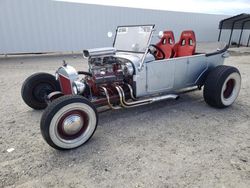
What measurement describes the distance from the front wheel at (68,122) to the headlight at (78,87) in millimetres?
553

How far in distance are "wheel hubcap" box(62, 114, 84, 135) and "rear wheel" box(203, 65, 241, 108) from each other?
7.90 ft

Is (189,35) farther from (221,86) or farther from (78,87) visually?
(78,87)

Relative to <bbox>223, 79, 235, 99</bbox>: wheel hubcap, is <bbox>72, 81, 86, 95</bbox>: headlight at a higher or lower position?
higher

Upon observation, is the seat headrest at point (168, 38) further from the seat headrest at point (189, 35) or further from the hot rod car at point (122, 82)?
the hot rod car at point (122, 82)

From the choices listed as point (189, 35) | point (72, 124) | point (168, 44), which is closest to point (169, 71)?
point (168, 44)

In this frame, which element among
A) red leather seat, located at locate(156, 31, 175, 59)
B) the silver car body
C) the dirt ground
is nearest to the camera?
the dirt ground

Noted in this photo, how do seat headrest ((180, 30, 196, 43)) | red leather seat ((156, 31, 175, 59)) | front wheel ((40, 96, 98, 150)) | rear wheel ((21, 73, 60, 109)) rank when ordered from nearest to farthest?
front wheel ((40, 96, 98, 150)) → rear wheel ((21, 73, 60, 109)) → seat headrest ((180, 30, 196, 43)) → red leather seat ((156, 31, 175, 59))

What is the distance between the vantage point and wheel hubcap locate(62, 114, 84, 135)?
9.02 feet

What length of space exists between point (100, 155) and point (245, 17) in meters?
16.6

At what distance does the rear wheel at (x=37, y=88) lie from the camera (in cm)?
386

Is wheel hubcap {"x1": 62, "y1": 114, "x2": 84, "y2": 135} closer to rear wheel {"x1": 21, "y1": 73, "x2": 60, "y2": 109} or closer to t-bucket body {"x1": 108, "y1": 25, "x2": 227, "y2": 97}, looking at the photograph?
t-bucket body {"x1": 108, "y1": 25, "x2": 227, "y2": 97}

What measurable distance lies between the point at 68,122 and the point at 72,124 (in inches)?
2.3

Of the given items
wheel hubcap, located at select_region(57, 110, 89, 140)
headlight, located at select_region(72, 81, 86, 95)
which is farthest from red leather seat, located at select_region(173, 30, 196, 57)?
wheel hubcap, located at select_region(57, 110, 89, 140)

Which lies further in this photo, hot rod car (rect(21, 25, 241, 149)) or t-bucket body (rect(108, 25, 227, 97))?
t-bucket body (rect(108, 25, 227, 97))
